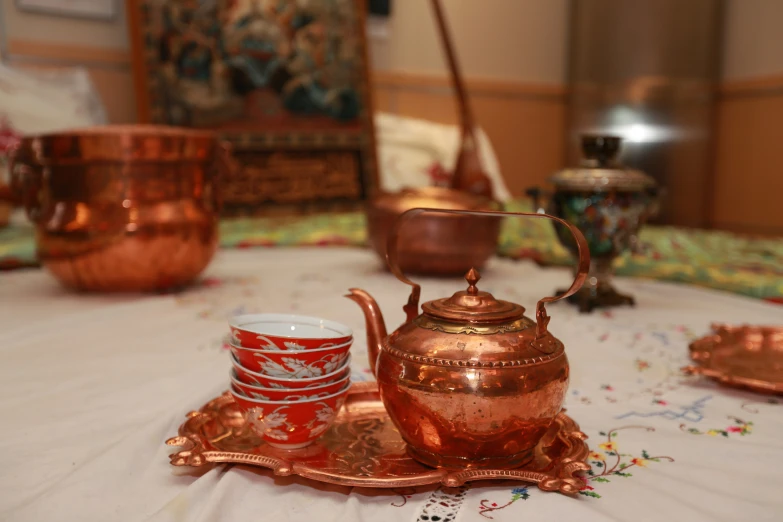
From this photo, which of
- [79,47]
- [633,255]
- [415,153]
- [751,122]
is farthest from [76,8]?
[751,122]

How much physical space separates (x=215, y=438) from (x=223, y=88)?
8.34 ft

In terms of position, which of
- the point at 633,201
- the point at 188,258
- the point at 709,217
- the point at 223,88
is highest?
the point at 223,88

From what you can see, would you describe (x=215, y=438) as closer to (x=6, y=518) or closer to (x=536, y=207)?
(x=6, y=518)

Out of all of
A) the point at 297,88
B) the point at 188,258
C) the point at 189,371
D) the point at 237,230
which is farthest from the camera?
the point at 297,88

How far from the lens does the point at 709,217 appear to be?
12.4 ft

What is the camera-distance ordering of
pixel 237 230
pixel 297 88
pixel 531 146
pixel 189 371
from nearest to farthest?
pixel 189 371
pixel 237 230
pixel 297 88
pixel 531 146

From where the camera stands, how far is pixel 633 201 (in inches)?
54.2

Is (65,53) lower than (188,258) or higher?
higher

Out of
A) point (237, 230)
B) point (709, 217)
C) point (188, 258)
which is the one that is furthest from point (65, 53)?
point (709, 217)

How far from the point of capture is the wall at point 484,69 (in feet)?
9.87

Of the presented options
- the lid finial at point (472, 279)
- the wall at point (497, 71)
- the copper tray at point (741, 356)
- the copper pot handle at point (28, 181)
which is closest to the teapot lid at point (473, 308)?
the lid finial at point (472, 279)

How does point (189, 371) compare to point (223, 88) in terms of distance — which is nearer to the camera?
point (189, 371)

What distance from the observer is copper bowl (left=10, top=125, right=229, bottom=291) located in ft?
4.68

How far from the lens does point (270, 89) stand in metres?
3.13
